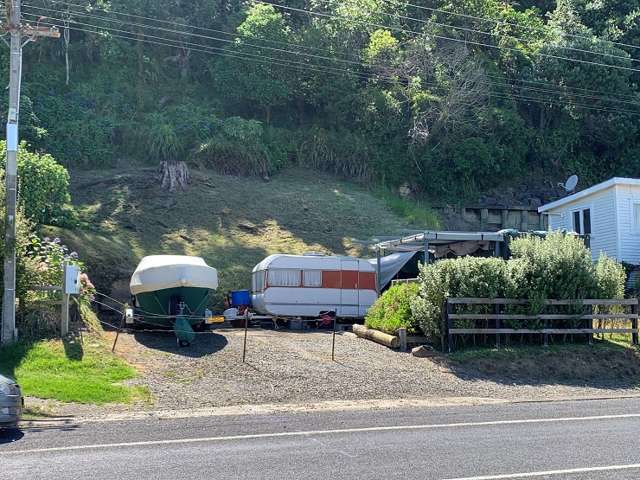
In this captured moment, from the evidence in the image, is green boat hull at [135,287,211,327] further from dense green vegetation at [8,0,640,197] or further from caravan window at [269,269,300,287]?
dense green vegetation at [8,0,640,197]

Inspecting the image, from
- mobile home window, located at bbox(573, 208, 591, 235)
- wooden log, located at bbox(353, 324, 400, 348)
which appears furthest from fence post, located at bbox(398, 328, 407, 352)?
mobile home window, located at bbox(573, 208, 591, 235)

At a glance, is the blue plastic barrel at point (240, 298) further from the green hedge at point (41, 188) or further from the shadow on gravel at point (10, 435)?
the shadow on gravel at point (10, 435)

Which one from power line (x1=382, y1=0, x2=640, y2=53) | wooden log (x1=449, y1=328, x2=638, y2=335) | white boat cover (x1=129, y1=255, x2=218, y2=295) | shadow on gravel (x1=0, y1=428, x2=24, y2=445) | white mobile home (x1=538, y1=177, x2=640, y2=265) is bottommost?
shadow on gravel (x1=0, y1=428, x2=24, y2=445)

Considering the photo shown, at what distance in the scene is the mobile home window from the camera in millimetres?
30569

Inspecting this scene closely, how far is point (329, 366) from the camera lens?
650 inches

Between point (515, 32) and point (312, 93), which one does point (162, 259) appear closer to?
point (312, 93)

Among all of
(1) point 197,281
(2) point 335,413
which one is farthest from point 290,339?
(2) point 335,413

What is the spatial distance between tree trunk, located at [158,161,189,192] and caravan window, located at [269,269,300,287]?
1214cm

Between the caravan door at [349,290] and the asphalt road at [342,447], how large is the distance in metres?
12.2

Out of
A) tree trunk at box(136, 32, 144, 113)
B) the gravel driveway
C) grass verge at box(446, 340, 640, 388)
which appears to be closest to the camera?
the gravel driveway

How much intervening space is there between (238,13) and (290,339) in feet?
104

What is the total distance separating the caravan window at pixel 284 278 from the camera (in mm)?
23830

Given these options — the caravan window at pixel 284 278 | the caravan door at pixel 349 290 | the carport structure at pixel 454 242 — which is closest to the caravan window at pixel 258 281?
the caravan window at pixel 284 278

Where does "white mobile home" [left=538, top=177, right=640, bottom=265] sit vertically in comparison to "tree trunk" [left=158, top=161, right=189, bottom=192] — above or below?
below
